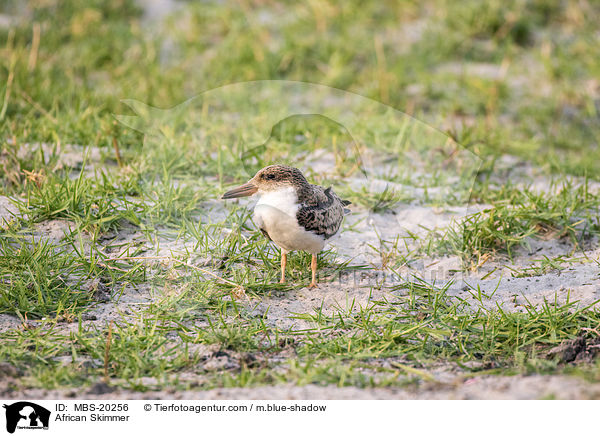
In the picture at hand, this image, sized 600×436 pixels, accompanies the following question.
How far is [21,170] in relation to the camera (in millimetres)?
4258

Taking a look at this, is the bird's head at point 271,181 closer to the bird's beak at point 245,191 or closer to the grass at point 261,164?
the bird's beak at point 245,191

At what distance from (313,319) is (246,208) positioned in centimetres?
101

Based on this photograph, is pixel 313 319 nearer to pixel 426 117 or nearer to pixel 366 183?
pixel 366 183

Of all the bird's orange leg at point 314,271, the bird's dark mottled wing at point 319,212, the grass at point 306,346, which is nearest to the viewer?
the grass at point 306,346

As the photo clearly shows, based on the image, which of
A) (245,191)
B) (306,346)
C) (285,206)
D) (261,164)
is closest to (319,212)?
(285,206)

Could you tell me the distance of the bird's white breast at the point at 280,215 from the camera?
3090 millimetres

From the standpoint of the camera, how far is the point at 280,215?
10.1 ft

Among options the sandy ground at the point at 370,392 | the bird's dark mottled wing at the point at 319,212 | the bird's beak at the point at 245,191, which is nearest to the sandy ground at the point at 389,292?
the sandy ground at the point at 370,392

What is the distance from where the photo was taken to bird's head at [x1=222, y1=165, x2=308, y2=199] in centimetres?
312

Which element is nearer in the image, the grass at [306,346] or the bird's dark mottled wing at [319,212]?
the grass at [306,346]

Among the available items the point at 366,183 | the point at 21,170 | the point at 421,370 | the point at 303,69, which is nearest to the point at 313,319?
the point at 421,370

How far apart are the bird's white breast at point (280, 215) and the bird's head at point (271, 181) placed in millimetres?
22
